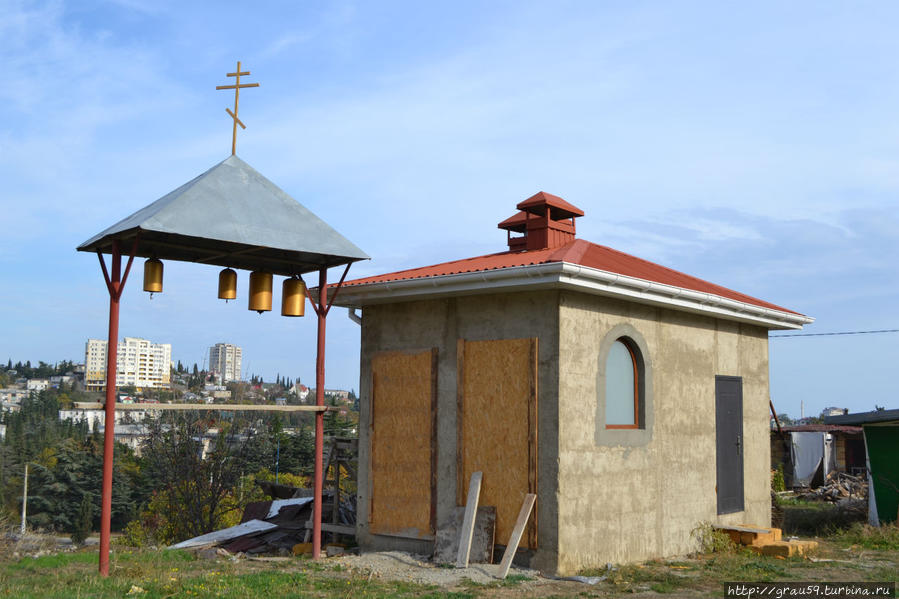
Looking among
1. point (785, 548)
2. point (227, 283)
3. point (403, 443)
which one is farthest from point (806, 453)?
point (227, 283)

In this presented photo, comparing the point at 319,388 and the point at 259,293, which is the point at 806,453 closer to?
the point at 319,388

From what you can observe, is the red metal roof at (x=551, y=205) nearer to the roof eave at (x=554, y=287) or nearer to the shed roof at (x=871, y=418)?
the roof eave at (x=554, y=287)

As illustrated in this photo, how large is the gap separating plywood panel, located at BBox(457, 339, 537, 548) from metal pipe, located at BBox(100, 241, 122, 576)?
4.28m

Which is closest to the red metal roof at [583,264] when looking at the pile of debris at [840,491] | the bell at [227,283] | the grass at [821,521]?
the bell at [227,283]

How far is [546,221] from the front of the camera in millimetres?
13727

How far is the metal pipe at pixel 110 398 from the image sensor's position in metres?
8.67

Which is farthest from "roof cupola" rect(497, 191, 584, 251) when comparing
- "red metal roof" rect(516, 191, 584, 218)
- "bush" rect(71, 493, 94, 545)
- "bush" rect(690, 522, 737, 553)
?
"bush" rect(71, 493, 94, 545)

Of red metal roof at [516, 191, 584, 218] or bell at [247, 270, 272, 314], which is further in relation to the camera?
red metal roof at [516, 191, 584, 218]

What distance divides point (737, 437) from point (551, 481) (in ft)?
16.0

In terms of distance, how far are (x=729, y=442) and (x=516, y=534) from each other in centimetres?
499

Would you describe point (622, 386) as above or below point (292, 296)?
below

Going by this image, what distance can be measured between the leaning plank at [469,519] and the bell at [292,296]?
3.20 m

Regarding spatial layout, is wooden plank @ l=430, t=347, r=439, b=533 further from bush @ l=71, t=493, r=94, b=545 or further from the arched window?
bush @ l=71, t=493, r=94, b=545

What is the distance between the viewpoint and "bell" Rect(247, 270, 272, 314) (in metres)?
10.6
